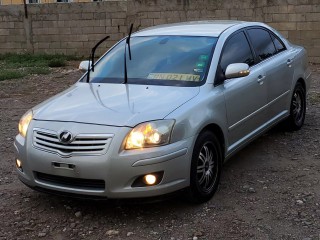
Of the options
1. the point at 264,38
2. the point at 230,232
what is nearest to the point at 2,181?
the point at 230,232

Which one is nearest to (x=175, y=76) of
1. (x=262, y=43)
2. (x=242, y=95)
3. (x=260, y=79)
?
(x=242, y=95)

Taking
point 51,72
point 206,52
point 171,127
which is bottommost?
point 51,72

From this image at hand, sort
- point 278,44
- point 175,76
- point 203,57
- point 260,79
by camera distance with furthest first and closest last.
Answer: point 278,44, point 260,79, point 203,57, point 175,76

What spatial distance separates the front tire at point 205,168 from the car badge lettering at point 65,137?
39.1 inches

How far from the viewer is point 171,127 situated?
388 centimetres

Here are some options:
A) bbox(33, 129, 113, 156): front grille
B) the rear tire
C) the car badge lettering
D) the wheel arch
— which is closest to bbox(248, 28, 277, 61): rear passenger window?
the rear tire

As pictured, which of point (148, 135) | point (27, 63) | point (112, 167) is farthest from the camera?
point (27, 63)

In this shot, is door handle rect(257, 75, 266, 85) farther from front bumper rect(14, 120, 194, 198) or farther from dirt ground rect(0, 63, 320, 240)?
front bumper rect(14, 120, 194, 198)

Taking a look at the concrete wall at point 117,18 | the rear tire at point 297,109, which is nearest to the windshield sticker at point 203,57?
the rear tire at point 297,109

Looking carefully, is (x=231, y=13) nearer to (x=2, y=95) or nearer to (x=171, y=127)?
(x=2, y=95)

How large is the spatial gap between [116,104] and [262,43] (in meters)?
2.35

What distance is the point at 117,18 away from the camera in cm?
1494

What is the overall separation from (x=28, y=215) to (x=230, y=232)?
5.60 ft

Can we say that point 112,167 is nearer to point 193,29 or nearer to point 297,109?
point 193,29
